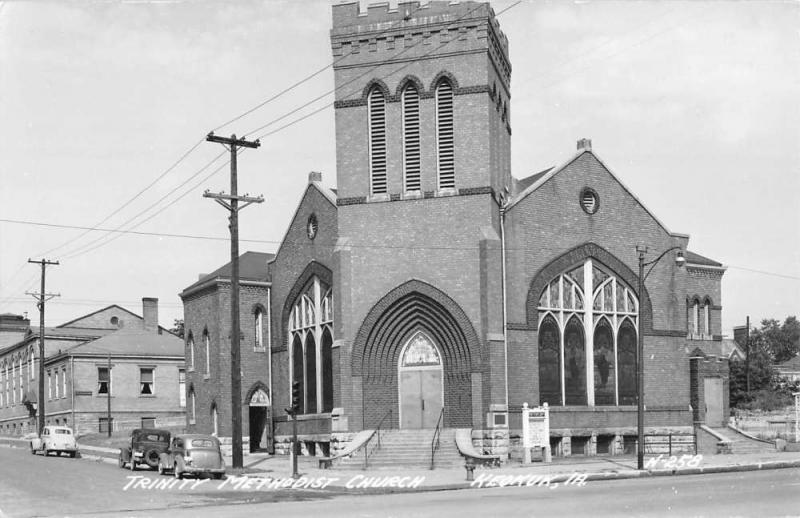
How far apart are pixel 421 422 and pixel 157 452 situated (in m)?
9.24

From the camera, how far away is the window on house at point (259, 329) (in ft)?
147

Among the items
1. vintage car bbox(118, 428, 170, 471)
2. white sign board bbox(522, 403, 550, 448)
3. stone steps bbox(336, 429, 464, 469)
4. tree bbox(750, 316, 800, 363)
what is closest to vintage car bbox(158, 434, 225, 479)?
vintage car bbox(118, 428, 170, 471)

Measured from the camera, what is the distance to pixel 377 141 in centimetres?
3762

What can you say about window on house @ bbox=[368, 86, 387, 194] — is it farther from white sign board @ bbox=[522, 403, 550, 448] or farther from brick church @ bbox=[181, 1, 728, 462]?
white sign board @ bbox=[522, 403, 550, 448]

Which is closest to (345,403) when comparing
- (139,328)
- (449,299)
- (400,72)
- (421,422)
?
(421,422)

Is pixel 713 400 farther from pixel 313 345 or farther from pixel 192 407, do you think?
pixel 192 407

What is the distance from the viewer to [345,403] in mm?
36969

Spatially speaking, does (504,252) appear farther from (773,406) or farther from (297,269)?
(773,406)

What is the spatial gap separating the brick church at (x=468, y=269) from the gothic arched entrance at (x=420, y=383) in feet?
0.17

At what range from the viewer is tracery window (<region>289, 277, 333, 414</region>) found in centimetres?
4097

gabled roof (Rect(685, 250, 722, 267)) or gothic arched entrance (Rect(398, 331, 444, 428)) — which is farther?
gabled roof (Rect(685, 250, 722, 267))

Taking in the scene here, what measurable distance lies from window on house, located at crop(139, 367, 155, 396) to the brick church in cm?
2894

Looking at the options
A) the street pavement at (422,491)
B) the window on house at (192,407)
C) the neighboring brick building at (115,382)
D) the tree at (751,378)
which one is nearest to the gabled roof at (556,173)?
the street pavement at (422,491)

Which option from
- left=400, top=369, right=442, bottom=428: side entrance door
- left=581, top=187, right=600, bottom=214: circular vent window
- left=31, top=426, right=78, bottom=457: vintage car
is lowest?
left=31, top=426, right=78, bottom=457: vintage car
